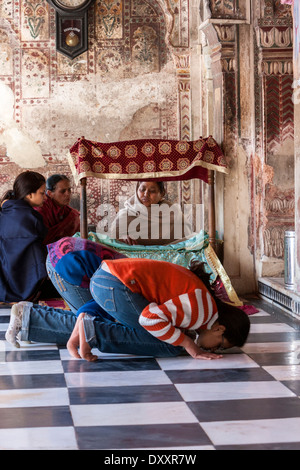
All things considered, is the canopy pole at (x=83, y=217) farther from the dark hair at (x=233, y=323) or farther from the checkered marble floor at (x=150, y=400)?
the dark hair at (x=233, y=323)

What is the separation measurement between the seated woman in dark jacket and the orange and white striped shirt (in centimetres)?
278

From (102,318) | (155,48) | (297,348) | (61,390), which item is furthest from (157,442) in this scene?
(155,48)

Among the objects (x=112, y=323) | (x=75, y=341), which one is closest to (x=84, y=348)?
(x=75, y=341)

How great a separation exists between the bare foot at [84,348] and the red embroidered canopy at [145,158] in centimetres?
320

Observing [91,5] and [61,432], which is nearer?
[61,432]

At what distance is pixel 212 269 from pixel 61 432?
3.99 meters

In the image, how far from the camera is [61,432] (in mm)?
3057

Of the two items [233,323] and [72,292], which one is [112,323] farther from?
[233,323]

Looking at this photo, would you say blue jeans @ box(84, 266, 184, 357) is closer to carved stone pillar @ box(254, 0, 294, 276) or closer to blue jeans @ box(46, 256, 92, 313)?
blue jeans @ box(46, 256, 92, 313)

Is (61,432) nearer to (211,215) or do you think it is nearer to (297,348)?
(297,348)

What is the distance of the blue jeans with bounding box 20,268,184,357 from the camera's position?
4168 millimetres

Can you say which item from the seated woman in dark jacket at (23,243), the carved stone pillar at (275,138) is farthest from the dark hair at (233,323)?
the carved stone pillar at (275,138)

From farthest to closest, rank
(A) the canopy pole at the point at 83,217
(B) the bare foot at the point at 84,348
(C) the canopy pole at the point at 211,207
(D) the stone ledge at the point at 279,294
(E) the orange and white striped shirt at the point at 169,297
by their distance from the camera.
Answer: (C) the canopy pole at the point at 211,207 < (A) the canopy pole at the point at 83,217 < (D) the stone ledge at the point at 279,294 < (B) the bare foot at the point at 84,348 < (E) the orange and white striped shirt at the point at 169,297

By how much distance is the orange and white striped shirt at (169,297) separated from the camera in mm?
3957
